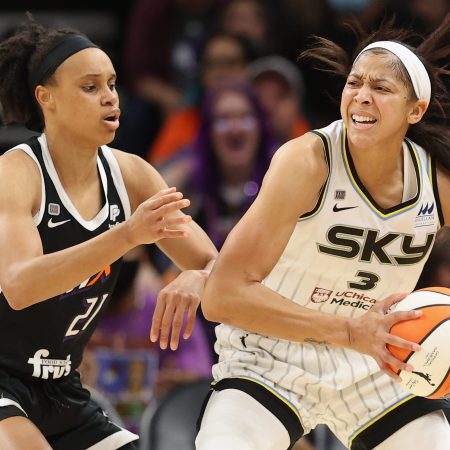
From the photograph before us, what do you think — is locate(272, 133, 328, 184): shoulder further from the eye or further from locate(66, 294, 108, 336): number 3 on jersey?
locate(66, 294, 108, 336): number 3 on jersey

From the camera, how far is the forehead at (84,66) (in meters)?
4.68

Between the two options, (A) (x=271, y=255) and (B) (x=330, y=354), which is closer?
(A) (x=271, y=255)

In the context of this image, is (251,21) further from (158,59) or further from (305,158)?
(305,158)

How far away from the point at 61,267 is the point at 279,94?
15.0 ft

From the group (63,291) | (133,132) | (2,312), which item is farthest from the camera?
(133,132)

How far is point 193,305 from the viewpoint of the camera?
177 inches

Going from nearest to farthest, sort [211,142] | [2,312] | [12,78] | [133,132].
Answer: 1. [2,312]
2. [12,78]
3. [211,142]
4. [133,132]

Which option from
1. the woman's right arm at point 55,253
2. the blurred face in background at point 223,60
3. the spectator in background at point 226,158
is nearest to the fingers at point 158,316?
the woman's right arm at point 55,253

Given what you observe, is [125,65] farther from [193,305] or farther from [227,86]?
[193,305]

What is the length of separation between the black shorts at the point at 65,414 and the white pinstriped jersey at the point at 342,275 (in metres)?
0.56

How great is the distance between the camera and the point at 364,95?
4.41 m

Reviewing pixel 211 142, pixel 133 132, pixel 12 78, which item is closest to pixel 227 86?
pixel 211 142

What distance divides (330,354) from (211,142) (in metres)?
3.22

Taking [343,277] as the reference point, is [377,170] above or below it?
above
